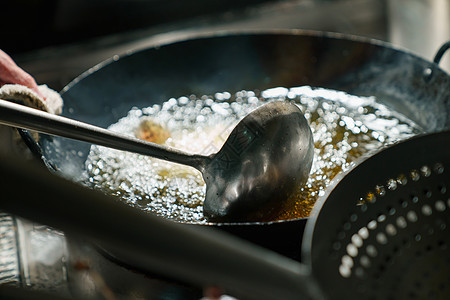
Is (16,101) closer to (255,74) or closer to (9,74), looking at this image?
(9,74)

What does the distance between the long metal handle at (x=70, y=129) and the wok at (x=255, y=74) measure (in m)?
0.20

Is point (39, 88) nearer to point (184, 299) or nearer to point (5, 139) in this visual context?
point (5, 139)

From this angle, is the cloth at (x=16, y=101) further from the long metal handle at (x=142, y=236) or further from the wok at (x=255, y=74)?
the long metal handle at (x=142, y=236)

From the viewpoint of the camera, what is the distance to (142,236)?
190mm

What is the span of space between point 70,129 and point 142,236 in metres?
0.43

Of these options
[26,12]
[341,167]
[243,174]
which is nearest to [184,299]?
[243,174]

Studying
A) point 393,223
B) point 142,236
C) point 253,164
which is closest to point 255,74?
point 253,164

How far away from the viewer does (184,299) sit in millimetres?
634

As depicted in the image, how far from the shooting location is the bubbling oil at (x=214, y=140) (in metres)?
0.69

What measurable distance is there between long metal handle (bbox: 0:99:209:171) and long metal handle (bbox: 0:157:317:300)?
1.33ft

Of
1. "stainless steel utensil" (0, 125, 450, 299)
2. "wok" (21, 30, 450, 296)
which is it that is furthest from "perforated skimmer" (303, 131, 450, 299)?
"wok" (21, 30, 450, 296)

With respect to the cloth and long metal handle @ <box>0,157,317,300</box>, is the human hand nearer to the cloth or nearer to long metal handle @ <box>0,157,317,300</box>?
the cloth

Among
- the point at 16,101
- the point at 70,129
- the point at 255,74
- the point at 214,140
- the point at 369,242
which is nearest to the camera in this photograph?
Result: the point at 369,242

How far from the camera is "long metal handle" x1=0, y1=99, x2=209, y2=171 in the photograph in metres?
0.56
